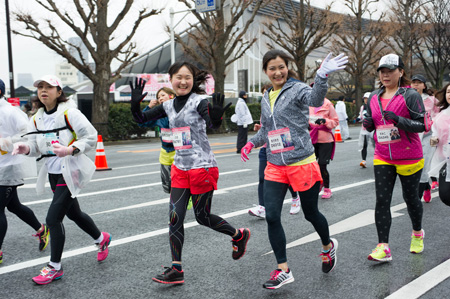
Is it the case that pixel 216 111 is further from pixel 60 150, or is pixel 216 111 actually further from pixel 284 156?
pixel 60 150

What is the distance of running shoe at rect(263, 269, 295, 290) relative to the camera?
3.55 meters

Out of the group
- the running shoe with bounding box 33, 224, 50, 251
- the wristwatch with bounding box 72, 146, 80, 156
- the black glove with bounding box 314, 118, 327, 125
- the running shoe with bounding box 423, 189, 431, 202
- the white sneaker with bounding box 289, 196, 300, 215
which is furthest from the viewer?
the running shoe with bounding box 423, 189, 431, 202

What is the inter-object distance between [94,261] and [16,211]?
102 centimetres

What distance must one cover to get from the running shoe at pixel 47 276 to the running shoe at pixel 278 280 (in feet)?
5.76

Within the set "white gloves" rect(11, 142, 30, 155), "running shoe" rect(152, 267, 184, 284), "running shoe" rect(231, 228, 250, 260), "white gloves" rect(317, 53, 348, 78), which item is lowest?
"running shoe" rect(152, 267, 184, 284)

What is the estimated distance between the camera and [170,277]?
12.3 feet

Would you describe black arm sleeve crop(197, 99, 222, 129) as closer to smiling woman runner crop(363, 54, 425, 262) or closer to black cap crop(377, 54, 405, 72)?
smiling woman runner crop(363, 54, 425, 262)

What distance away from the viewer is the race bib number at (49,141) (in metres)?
4.05

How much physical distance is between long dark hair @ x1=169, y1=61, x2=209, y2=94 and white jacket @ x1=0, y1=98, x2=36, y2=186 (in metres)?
1.63

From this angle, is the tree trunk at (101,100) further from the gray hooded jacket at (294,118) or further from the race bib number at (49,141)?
the gray hooded jacket at (294,118)

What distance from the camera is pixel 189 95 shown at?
395cm

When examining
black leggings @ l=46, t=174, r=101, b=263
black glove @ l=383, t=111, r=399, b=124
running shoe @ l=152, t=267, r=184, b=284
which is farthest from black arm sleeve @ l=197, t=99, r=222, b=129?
black glove @ l=383, t=111, r=399, b=124

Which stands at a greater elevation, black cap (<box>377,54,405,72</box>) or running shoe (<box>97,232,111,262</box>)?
black cap (<box>377,54,405,72</box>)

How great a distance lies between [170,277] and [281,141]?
4.63 feet
